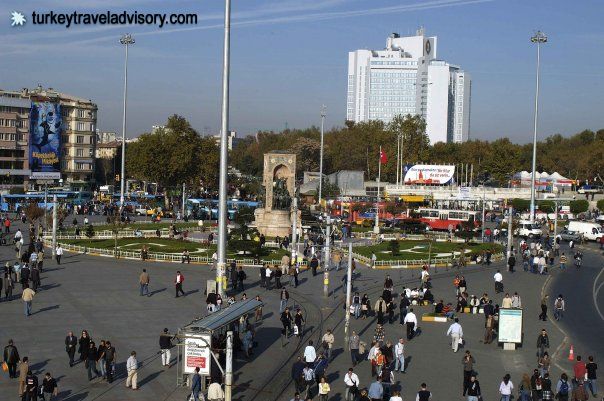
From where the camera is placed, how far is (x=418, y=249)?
50.8 meters

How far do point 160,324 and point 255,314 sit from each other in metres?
3.58

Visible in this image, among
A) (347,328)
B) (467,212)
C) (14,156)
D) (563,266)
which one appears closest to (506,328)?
(347,328)

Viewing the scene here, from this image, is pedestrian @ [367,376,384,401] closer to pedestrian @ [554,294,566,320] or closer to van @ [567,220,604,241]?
pedestrian @ [554,294,566,320]

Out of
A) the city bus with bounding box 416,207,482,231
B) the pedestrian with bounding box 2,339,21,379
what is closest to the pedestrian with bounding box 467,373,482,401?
the pedestrian with bounding box 2,339,21,379

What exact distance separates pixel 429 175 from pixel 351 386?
272 ft

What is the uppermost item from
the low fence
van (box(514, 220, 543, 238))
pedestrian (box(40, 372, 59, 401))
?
van (box(514, 220, 543, 238))

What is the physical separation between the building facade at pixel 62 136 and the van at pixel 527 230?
213 ft

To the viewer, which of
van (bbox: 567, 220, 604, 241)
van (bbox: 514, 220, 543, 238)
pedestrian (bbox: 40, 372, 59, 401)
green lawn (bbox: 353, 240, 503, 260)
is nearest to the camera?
pedestrian (bbox: 40, 372, 59, 401)

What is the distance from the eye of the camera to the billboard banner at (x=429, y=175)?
98750 millimetres

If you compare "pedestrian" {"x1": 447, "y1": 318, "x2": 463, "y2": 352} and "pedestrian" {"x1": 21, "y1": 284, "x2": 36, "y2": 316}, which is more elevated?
"pedestrian" {"x1": 21, "y1": 284, "x2": 36, "y2": 316}

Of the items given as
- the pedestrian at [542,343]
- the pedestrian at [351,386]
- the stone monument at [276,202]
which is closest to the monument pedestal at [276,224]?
the stone monument at [276,202]

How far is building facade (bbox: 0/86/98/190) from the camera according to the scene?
104062 mm

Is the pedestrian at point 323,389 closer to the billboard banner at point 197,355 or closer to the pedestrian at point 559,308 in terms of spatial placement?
the billboard banner at point 197,355

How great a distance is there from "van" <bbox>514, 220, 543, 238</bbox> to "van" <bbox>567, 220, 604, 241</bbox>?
108 inches
